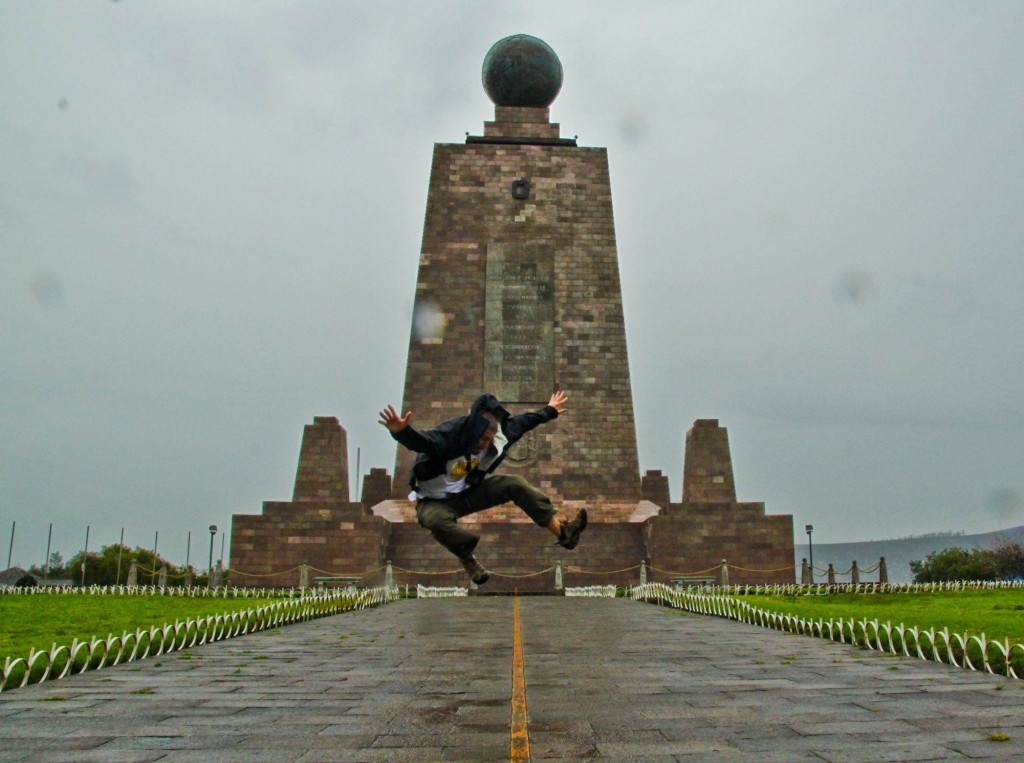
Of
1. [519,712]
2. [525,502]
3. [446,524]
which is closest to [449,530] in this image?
[446,524]

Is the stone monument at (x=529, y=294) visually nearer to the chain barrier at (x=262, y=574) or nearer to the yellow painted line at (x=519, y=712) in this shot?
the chain barrier at (x=262, y=574)

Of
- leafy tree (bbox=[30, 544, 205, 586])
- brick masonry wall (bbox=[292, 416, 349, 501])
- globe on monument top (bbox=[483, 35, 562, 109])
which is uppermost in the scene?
globe on monument top (bbox=[483, 35, 562, 109])

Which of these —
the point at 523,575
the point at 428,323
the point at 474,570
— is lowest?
the point at 523,575

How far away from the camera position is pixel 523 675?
6941 mm

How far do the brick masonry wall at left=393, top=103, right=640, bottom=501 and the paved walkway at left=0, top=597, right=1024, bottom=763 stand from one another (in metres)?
20.3

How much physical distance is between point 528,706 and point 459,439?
264 cm

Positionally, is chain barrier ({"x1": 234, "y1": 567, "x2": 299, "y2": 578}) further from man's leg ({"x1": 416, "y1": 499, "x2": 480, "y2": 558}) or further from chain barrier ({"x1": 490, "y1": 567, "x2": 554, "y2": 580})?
man's leg ({"x1": 416, "y1": 499, "x2": 480, "y2": 558})

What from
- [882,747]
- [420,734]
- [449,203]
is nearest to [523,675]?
[420,734]

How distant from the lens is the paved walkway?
4258 mm

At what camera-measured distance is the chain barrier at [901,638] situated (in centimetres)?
711

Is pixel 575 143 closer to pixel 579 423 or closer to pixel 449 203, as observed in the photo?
pixel 449 203

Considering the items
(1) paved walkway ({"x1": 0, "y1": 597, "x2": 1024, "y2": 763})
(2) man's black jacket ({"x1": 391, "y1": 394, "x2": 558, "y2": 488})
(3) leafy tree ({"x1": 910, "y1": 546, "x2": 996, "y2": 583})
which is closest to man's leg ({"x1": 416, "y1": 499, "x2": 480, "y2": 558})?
(2) man's black jacket ({"x1": 391, "y1": 394, "x2": 558, "y2": 488})

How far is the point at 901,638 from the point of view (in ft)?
27.4

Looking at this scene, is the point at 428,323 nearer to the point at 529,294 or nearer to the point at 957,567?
the point at 529,294
